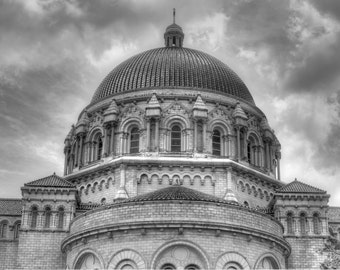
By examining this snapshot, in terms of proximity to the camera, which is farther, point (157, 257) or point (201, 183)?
point (201, 183)

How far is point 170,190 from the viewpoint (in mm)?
43219

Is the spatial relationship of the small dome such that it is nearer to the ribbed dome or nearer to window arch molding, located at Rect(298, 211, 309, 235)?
the ribbed dome

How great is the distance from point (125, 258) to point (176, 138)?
1678 centimetres

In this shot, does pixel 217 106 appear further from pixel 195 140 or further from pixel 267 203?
pixel 267 203

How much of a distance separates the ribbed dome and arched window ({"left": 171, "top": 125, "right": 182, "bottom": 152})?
3.42 metres

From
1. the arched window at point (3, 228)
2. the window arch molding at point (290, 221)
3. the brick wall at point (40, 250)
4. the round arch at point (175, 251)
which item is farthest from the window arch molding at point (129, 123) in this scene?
the round arch at point (175, 251)

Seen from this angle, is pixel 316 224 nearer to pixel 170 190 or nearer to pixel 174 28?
pixel 170 190

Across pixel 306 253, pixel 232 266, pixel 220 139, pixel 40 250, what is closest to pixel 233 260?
pixel 232 266

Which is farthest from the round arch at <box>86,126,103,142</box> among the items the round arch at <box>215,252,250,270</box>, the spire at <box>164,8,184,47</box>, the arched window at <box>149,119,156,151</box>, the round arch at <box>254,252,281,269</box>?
the round arch at <box>215,252,250,270</box>

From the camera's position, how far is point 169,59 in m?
56.5

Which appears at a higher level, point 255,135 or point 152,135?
point 255,135

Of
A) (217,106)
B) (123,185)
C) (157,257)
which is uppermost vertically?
(217,106)

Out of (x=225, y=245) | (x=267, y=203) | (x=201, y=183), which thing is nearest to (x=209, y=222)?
(x=225, y=245)

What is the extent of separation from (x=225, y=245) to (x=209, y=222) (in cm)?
152
